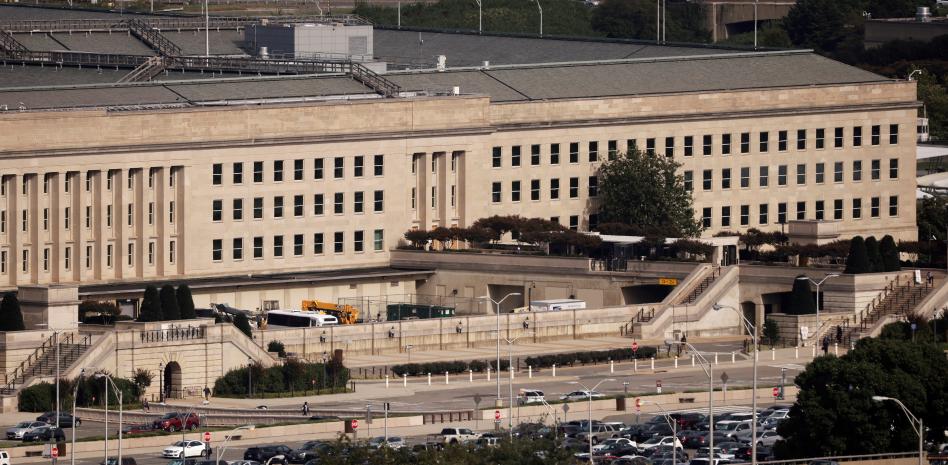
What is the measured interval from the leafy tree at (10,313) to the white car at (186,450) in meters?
22.2

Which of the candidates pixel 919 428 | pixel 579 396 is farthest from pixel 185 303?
pixel 919 428

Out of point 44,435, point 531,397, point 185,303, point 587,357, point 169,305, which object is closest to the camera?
point 44,435

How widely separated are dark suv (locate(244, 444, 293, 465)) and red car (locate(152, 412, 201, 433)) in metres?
8.26

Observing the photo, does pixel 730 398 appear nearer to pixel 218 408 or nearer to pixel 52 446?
pixel 218 408

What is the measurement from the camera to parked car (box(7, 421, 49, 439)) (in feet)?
536

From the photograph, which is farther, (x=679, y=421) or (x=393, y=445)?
(x=679, y=421)

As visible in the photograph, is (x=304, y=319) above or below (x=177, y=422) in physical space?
above

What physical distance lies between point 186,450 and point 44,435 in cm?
931

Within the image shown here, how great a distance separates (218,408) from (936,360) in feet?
117

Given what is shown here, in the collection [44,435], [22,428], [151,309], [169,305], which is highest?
[169,305]

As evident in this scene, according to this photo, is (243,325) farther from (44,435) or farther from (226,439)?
(226,439)

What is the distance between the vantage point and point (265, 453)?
157 meters

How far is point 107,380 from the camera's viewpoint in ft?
553

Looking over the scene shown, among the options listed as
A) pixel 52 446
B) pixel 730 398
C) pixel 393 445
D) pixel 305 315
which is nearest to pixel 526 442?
pixel 393 445
